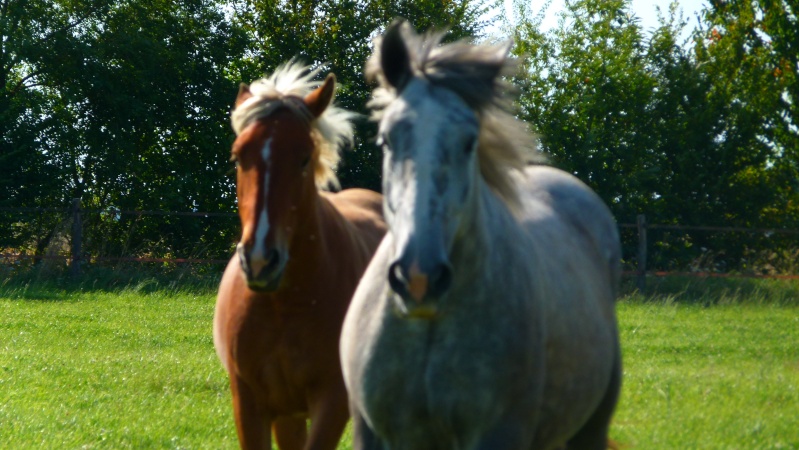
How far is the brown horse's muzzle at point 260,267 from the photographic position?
3699 millimetres

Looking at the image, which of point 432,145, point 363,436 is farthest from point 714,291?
point 432,145

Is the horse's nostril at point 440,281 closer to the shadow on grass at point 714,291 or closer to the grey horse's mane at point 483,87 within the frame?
the grey horse's mane at point 483,87

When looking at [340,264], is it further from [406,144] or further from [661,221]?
[661,221]

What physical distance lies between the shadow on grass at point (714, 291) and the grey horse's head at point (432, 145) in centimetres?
1006

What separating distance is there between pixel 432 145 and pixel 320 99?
2.00 m

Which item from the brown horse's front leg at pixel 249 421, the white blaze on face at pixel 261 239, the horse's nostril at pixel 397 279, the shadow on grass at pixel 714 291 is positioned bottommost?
the shadow on grass at pixel 714 291

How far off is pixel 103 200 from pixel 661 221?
38.6ft

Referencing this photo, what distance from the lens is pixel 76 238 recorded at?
1511 cm

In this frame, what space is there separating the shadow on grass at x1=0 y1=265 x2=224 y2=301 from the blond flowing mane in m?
8.77

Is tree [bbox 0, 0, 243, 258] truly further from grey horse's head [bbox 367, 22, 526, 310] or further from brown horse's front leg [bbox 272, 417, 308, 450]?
grey horse's head [bbox 367, 22, 526, 310]

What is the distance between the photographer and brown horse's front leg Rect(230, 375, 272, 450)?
161 inches

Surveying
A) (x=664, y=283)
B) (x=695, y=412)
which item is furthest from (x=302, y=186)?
(x=664, y=283)

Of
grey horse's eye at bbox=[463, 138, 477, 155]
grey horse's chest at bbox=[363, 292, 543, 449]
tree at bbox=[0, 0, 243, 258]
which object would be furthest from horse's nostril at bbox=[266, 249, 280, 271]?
tree at bbox=[0, 0, 243, 258]

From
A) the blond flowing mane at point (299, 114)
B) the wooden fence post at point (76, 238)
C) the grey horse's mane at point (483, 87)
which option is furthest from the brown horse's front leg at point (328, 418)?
the wooden fence post at point (76, 238)
